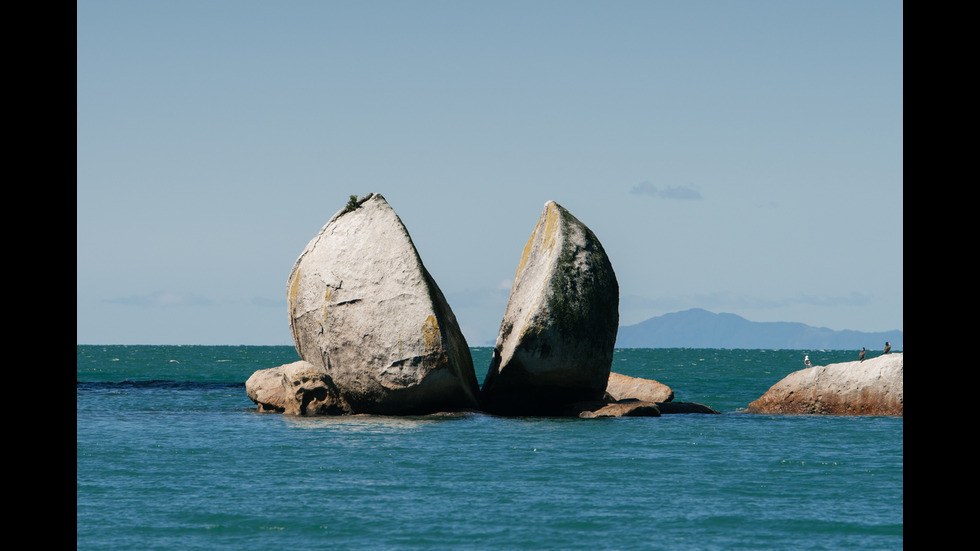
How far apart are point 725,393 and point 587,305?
1943 cm

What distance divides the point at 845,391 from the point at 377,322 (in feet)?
44.9

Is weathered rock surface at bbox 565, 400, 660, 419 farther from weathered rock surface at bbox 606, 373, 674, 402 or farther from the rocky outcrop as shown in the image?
weathered rock surface at bbox 606, 373, 674, 402

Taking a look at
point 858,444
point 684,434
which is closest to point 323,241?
point 684,434

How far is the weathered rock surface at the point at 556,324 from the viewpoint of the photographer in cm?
2581

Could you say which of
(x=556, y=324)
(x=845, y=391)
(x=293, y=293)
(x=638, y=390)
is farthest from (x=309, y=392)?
(x=845, y=391)

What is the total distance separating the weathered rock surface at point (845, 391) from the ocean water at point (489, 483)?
0.61m

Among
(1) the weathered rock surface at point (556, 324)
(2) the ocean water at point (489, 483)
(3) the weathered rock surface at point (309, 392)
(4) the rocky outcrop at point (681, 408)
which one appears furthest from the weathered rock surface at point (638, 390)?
(3) the weathered rock surface at point (309, 392)

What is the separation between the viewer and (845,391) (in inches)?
1106

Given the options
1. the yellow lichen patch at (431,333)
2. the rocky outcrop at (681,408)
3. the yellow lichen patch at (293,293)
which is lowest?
the rocky outcrop at (681,408)

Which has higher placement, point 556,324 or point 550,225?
point 550,225

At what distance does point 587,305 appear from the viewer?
26.2 metres

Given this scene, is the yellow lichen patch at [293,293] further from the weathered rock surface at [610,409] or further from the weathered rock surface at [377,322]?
the weathered rock surface at [610,409]

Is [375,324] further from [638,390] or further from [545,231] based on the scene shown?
[638,390]
